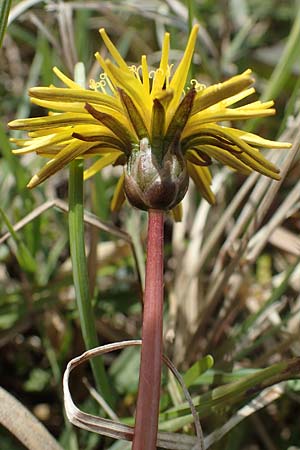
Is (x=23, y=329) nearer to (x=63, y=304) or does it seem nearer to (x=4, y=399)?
(x=63, y=304)

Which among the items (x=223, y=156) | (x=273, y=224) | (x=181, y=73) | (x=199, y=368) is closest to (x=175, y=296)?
(x=273, y=224)

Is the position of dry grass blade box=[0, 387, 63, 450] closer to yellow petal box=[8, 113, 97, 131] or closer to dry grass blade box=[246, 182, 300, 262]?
yellow petal box=[8, 113, 97, 131]

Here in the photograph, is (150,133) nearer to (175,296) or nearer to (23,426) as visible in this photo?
(23,426)

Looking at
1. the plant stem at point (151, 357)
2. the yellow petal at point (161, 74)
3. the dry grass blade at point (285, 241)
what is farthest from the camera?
the dry grass blade at point (285, 241)

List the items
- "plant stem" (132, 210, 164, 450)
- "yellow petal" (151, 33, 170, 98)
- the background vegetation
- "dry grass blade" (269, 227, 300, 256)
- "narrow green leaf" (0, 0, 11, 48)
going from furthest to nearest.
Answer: "dry grass blade" (269, 227, 300, 256) → the background vegetation → "narrow green leaf" (0, 0, 11, 48) → "yellow petal" (151, 33, 170, 98) → "plant stem" (132, 210, 164, 450)

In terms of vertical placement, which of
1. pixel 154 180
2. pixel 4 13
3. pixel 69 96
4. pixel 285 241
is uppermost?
pixel 4 13

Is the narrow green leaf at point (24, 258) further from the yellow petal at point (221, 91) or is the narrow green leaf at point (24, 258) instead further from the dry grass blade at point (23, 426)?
the yellow petal at point (221, 91)

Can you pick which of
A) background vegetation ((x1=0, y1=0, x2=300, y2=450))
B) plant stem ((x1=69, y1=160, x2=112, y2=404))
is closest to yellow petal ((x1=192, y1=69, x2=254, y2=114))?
plant stem ((x1=69, y1=160, x2=112, y2=404))

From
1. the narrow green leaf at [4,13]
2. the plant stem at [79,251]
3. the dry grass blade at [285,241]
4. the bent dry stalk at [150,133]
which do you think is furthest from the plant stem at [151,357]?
the dry grass blade at [285,241]
